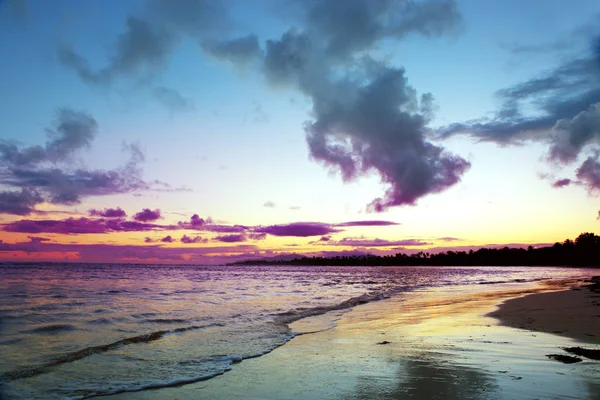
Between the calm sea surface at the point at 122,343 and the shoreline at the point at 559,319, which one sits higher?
the shoreline at the point at 559,319

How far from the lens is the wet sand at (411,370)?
6915 mm

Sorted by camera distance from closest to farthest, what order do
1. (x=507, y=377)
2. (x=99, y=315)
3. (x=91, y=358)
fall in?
(x=507, y=377) → (x=91, y=358) → (x=99, y=315)

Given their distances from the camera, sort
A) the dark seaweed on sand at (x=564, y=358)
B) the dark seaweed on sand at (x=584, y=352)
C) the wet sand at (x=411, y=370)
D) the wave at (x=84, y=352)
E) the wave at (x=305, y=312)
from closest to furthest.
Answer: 1. the wet sand at (x=411, y=370)
2. the dark seaweed on sand at (x=564, y=358)
3. the dark seaweed on sand at (x=584, y=352)
4. the wave at (x=84, y=352)
5. the wave at (x=305, y=312)

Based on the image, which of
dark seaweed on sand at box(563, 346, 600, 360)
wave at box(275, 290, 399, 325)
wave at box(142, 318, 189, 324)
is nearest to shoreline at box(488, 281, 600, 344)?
dark seaweed on sand at box(563, 346, 600, 360)

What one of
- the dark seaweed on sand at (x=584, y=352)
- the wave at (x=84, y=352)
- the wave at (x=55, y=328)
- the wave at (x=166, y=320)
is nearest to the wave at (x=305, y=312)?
the wave at (x=84, y=352)

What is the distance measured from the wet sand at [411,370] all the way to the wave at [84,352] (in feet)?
11.0

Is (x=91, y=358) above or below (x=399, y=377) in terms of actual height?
below

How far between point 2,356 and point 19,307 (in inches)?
505

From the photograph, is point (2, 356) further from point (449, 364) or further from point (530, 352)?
point (530, 352)

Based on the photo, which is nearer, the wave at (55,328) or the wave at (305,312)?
the wave at (55,328)

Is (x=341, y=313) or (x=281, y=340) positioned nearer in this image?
(x=281, y=340)

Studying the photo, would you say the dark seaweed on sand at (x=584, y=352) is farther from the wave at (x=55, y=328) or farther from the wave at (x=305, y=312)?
the wave at (x=55, y=328)

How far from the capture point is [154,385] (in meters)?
8.26

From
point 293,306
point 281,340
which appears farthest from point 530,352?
point 293,306
